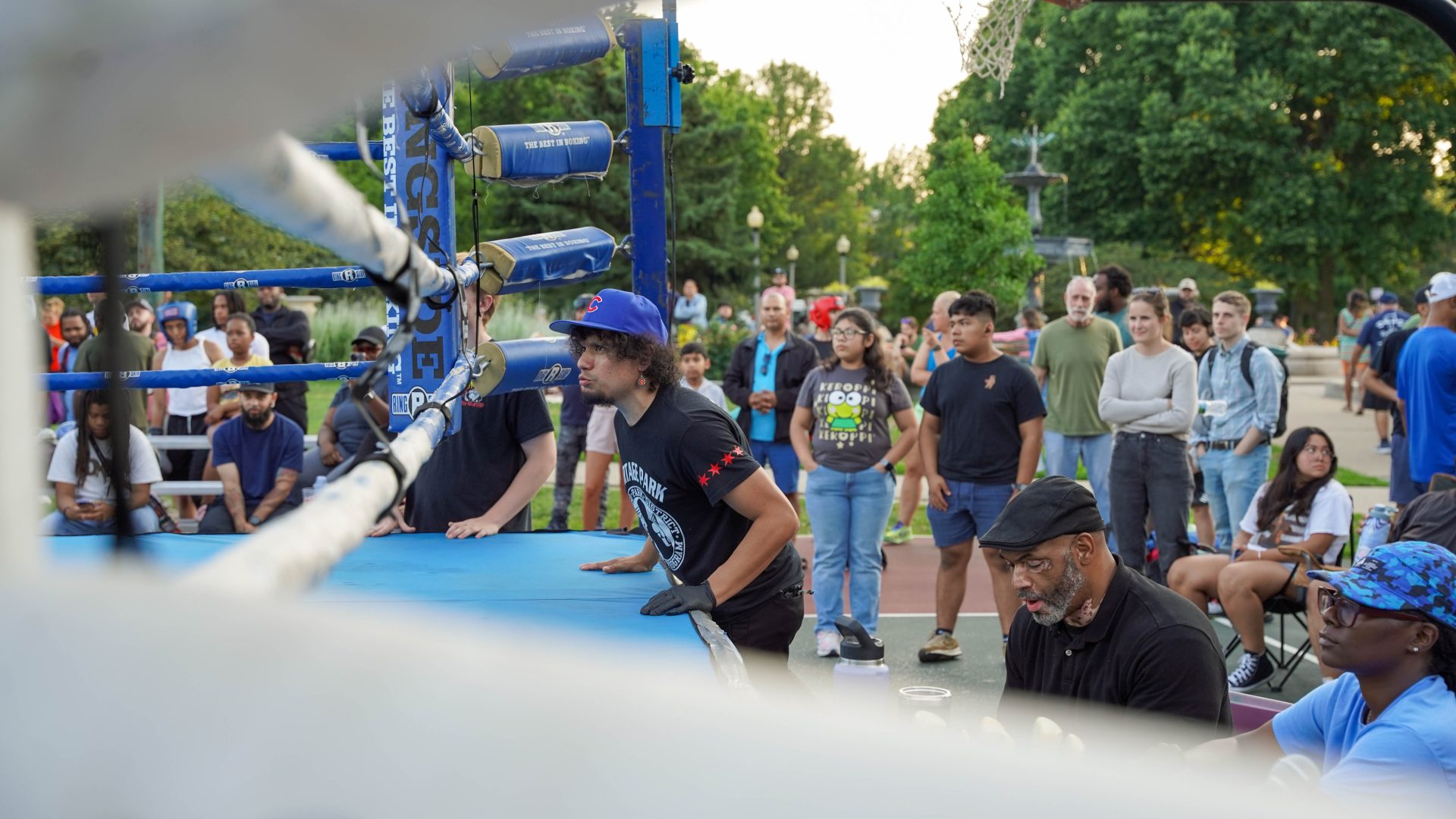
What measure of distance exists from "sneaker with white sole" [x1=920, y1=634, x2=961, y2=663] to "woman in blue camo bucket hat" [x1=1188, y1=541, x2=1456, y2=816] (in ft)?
11.1

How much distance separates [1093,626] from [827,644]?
140 inches

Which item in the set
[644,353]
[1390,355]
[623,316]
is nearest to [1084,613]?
[644,353]

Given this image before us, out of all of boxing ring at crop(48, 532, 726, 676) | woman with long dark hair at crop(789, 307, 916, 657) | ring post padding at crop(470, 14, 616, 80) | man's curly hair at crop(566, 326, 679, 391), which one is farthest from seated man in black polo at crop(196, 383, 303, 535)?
man's curly hair at crop(566, 326, 679, 391)

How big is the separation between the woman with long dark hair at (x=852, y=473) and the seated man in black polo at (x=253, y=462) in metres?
3.10

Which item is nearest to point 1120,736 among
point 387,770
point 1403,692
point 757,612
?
point 387,770

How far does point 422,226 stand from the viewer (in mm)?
3756

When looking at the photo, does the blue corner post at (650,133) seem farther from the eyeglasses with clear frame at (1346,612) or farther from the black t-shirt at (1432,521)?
the black t-shirt at (1432,521)

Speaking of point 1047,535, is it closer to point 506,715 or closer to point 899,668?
point 506,715

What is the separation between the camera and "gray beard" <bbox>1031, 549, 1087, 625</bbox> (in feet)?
10.8

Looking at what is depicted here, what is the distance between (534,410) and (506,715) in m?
4.42

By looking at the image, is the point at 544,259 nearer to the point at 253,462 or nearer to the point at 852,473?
the point at 852,473

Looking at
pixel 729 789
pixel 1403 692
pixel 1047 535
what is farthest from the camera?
pixel 1047 535

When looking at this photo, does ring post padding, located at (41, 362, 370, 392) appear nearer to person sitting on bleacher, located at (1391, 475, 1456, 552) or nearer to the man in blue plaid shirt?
person sitting on bleacher, located at (1391, 475, 1456, 552)

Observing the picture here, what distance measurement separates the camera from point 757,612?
382cm
